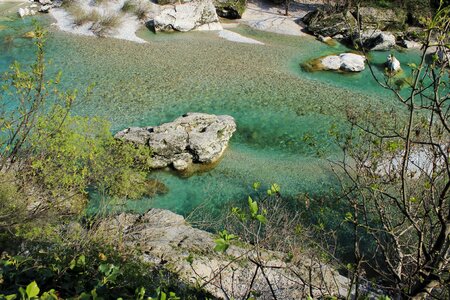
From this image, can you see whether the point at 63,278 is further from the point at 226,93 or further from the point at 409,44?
the point at 409,44

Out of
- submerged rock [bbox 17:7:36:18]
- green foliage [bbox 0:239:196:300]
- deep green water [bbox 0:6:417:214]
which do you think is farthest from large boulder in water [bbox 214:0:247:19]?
green foliage [bbox 0:239:196:300]

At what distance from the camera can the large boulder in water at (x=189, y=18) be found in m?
30.5

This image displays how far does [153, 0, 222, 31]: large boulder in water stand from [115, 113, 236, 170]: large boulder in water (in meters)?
14.6

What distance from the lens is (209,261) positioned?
10156mm

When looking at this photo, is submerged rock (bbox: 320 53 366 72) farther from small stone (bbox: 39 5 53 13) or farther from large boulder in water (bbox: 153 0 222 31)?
small stone (bbox: 39 5 53 13)

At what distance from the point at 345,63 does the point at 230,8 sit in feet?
42.0

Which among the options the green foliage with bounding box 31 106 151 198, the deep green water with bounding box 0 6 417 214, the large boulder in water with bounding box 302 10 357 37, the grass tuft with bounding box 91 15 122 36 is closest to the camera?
the green foliage with bounding box 31 106 151 198

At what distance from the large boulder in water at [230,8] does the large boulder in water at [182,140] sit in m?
19.0

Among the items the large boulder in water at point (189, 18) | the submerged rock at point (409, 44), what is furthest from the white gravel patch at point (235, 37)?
the submerged rock at point (409, 44)

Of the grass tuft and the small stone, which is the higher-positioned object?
the small stone

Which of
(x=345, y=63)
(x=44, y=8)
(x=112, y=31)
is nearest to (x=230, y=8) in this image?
(x=112, y=31)

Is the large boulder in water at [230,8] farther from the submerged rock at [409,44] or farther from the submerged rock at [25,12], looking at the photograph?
the submerged rock at [25,12]

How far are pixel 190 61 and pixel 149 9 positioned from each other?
10167 mm

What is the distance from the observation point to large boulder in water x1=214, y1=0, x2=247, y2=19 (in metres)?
34.2
